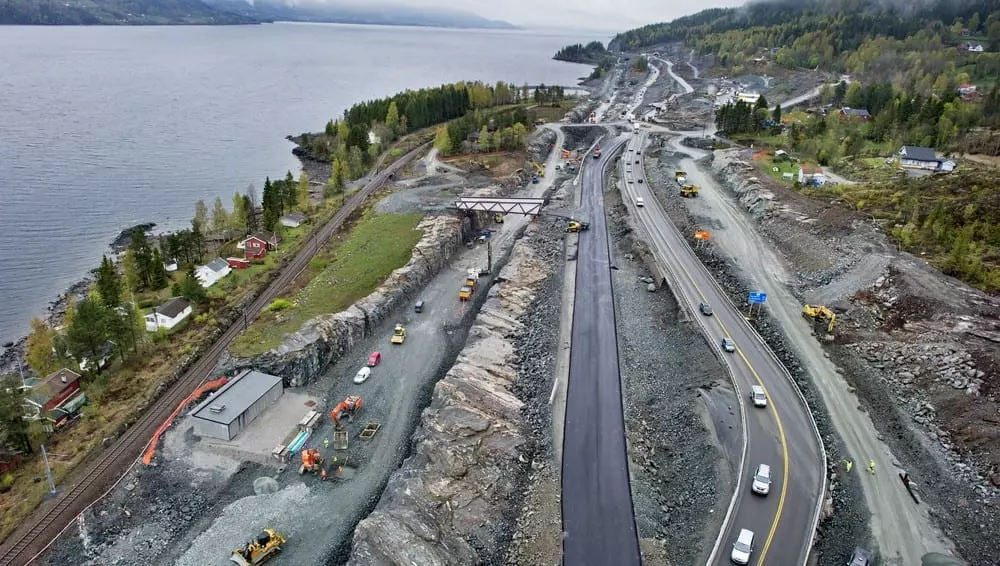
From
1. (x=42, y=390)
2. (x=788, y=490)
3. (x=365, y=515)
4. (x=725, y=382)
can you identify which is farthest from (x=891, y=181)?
(x=42, y=390)

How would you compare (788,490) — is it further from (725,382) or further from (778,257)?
(778,257)

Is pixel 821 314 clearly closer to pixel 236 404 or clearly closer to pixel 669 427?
pixel 669 427

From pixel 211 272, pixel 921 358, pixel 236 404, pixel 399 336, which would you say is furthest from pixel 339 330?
pixel 921 358

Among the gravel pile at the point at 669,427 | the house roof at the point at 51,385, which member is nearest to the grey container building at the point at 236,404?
the house roof at the point at 51,385

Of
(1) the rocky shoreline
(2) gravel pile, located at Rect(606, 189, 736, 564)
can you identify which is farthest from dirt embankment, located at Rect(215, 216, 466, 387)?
(1) the rocky shoreline

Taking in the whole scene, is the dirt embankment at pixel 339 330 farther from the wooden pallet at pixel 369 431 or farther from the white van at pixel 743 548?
the white van at pixel 743 548

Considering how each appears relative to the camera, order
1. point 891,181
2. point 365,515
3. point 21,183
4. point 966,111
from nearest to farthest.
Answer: point 365,515, point 891,181, point 21,183, point 966,111
